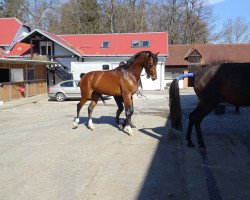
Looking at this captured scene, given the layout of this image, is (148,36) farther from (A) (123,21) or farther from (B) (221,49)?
(A) (123,21)

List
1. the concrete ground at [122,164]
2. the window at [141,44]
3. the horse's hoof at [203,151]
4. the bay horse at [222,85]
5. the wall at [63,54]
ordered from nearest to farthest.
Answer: the concrete ground at [122,164]
the bay horse at [222,85]
the horse's hoof at [203,151]
the wall at [63,54]
the window at [141,44]

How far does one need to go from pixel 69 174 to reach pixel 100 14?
1922 inches

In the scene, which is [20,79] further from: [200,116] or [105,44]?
[200,116]

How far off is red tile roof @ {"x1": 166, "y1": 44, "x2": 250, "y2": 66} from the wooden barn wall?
16.2 metres

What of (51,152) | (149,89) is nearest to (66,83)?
(149,89)

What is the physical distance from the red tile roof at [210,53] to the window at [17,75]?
19.5 meters

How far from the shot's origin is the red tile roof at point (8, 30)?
3860 cm

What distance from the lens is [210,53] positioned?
133 feet

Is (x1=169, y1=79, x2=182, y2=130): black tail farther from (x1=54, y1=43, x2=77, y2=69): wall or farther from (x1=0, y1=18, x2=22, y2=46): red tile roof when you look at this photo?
(x1=0, y1=18, x2=22, y2=46): red tile roof

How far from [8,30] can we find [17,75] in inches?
761

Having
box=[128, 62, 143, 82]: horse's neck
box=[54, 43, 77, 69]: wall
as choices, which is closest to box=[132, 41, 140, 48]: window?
box=[54, 43, 77, 69]: wall

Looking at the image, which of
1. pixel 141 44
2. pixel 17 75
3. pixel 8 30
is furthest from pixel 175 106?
pixel 8 30

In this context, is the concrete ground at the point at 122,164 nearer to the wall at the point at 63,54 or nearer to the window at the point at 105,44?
the wall at the point at 63,54

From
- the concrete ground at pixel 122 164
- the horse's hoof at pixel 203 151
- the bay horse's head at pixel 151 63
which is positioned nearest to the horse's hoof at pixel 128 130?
the concrete ground at pixel 122 164
